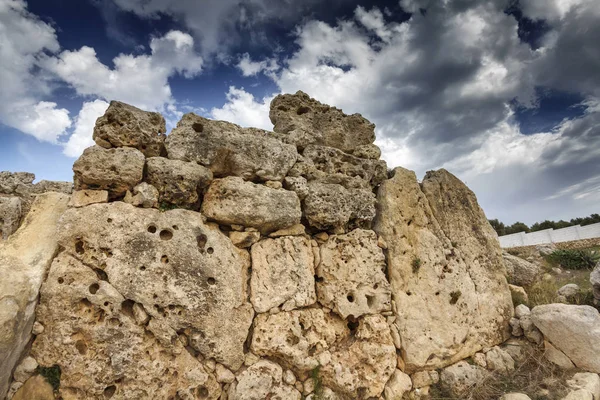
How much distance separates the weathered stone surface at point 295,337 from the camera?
11.2 feet

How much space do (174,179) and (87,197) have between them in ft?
3.00

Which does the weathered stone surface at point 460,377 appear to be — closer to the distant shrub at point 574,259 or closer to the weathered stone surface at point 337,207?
the weathered stone surface at point 337,207

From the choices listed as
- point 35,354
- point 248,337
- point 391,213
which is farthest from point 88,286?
point 391,213

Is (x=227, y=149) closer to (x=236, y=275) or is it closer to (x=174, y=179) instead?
(x=174, y=179)

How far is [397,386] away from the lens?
3.73 m

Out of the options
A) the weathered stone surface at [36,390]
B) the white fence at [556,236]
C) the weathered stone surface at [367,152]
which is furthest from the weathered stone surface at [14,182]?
the white fence at [556,236]

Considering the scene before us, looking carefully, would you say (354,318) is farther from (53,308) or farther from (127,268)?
(53,308)

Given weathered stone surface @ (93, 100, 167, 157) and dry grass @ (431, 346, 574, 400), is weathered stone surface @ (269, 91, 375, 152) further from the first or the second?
dry grass @ (431, 346, 574, 400)

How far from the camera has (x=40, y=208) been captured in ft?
10.8

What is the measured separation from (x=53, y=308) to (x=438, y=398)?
15.0 feet

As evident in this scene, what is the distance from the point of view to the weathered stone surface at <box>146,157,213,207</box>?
3449 millimetres

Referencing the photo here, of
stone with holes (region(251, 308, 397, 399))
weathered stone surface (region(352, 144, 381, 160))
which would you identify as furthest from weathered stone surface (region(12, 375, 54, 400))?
weathered stone surface (region(352, 144, 381, 160))

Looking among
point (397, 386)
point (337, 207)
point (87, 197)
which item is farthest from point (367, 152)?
point (87, 197)

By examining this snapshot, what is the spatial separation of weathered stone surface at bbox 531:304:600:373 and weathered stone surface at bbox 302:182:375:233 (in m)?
2.88
